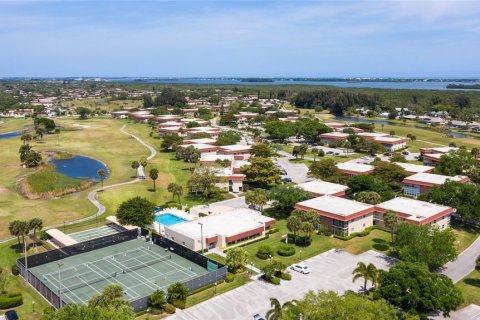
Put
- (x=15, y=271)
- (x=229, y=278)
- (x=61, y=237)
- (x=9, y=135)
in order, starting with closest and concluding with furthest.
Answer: (x=229, y=278), (x=15, y=271), (x=61, y=237), (x=9, y=135)

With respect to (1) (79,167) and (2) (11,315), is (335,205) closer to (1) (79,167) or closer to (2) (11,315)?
(2) (11,315)

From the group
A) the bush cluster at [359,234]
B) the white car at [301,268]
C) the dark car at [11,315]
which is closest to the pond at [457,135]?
the bush cluster at [359,234]

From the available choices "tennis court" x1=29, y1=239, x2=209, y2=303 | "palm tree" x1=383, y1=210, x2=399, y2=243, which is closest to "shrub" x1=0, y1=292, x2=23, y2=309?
"tennis court" x1=29, y1=239, x2=209, y2=303

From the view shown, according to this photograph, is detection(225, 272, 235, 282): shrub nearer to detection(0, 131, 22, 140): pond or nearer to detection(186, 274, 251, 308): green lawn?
detection(186, 274, 251, 308): green lawn

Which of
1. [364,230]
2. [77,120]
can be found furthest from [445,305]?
[77,120]

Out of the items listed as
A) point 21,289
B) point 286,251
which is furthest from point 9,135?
point 286,251

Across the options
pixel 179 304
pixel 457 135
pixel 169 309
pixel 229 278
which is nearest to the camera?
pixel 169 309

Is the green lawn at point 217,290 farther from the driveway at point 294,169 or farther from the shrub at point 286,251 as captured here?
the driveway at point 294,169

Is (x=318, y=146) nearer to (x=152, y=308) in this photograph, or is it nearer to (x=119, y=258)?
(x=119, y=258)
